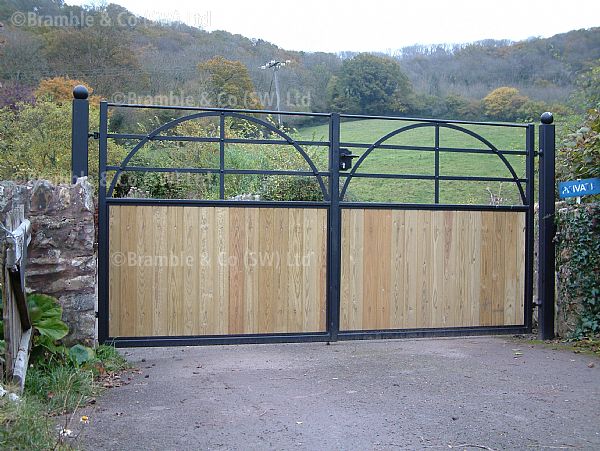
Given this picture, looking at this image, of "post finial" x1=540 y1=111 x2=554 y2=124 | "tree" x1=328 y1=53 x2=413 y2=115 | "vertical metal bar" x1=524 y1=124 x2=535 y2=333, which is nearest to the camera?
"post finial" x1=540 y1=111 x2=554 y2=124

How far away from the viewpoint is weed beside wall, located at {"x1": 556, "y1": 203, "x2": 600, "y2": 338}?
282 inches

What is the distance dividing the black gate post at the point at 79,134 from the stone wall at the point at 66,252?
1.40ft

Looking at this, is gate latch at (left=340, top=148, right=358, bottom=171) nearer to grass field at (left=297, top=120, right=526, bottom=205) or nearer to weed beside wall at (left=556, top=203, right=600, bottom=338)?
weed beside wall at (left=556, top=203, right=600, bottom=338)

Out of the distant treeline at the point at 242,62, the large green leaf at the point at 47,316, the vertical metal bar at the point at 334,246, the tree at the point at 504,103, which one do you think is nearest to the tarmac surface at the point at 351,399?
the vertical metal bar at the point at 334,246

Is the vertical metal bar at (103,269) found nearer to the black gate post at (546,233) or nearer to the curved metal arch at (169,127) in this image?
the curved metal arch at (169,127)

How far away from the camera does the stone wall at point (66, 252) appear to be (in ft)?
18.9

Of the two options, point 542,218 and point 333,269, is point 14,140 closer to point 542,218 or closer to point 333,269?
point 333,269

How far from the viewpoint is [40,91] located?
58.1 feet

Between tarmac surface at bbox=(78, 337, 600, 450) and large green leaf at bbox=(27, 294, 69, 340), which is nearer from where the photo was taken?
tarmac surface at bbox=(78, 337, 600, 450)

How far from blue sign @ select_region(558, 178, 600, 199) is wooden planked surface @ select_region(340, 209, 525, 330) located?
2.04ft

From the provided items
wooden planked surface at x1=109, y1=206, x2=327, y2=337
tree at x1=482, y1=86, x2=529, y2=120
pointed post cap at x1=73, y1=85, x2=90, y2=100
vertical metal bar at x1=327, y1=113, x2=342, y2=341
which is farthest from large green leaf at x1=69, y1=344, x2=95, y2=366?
tree at x1=482, y1=86, x2=529, y2=120

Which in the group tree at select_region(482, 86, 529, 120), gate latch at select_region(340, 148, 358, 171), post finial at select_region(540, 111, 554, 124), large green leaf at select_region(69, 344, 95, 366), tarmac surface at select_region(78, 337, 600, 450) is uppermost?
tree at select_region(482, 86, 529, 120)

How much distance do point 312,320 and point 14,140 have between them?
880 cm

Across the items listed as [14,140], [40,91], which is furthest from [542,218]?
[40,91]
